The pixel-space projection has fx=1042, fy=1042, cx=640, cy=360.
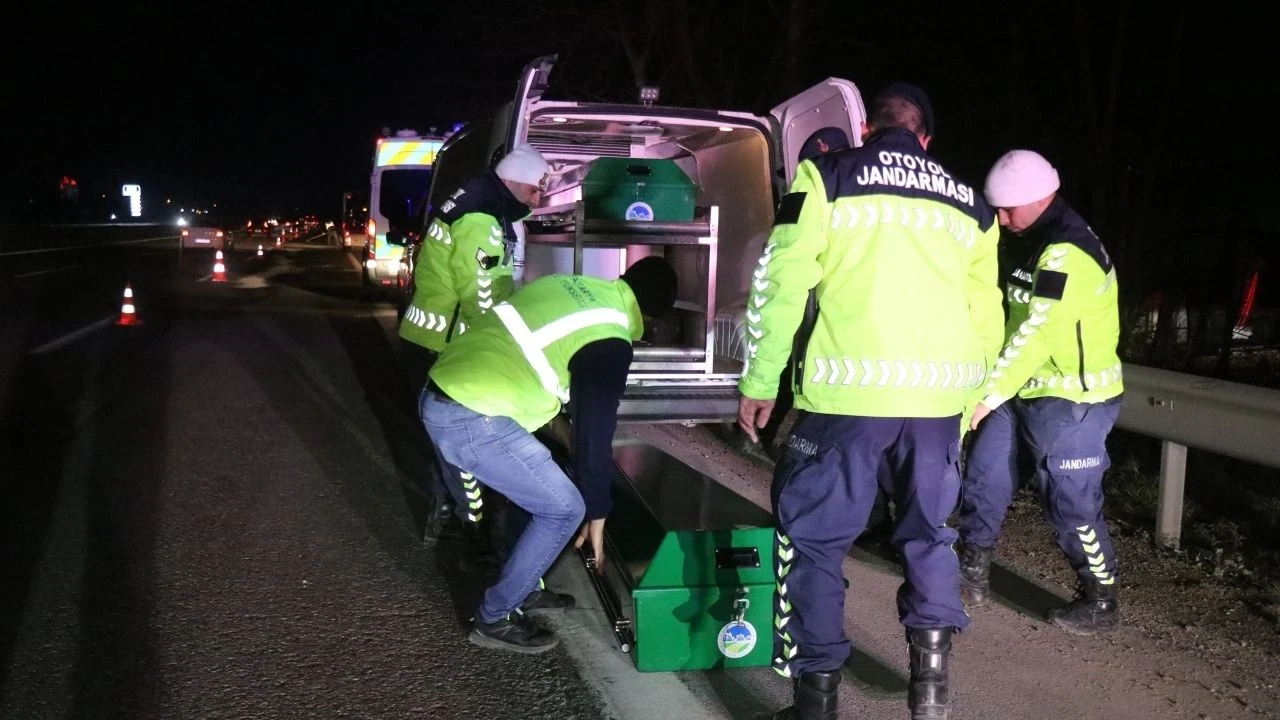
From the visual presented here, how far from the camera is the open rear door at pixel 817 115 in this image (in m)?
5.34

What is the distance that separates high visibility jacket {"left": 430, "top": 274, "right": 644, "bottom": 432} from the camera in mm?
3691

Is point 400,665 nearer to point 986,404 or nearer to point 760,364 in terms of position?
point 760,364

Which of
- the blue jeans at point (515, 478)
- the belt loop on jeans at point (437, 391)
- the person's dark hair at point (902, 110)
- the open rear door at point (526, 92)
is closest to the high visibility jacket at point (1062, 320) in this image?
the person's dark hair at point (902, 110)

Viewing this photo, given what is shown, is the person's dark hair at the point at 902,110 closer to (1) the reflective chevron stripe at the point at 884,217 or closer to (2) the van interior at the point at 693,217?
(1) the reflective chevron stripe at the point at 884,217

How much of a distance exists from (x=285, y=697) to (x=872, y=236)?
8.15 ft

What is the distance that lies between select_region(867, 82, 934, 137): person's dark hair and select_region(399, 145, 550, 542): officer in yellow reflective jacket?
1932 mm

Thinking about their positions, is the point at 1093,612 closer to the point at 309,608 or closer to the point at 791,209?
the point at 791,209

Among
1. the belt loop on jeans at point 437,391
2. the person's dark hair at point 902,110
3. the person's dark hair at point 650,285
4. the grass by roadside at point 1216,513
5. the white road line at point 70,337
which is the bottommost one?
the grass by roadside at point 1216,513

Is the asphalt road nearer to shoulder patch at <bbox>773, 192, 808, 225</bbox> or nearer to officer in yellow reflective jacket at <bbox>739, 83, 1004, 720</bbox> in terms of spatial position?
officer in yellow reflective jacket at <bbox>739, 83, 1004, 720</bbox>

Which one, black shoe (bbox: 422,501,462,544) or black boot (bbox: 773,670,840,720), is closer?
black boot (bbox: 773,670,840,720)

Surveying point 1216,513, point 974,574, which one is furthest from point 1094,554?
point 1216,513

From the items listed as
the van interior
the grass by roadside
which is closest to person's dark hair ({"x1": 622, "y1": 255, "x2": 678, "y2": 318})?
the van interior

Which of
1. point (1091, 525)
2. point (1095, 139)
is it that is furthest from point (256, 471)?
point (1095, 139)

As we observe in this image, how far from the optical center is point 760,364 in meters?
3.16
